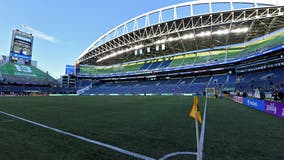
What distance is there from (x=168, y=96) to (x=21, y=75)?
54.1 m

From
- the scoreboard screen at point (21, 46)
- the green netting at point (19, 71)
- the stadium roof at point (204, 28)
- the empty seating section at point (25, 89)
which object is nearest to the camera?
the stadium roof at point (204, 28)

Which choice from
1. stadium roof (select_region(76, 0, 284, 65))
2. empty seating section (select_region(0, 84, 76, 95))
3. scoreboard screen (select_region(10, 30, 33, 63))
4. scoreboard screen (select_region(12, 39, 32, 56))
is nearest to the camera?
stadium roof (select_region(76, 0, 284, 65))

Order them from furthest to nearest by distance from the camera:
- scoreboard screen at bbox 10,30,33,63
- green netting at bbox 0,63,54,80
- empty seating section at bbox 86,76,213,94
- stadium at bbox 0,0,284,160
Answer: green netting at bbox 0,63,54,80 < scoreboard screen at bbox 10,30,33,63 < empty seating section at bbox 86,76,213,94 < stadium at bbox 0,0,284,160

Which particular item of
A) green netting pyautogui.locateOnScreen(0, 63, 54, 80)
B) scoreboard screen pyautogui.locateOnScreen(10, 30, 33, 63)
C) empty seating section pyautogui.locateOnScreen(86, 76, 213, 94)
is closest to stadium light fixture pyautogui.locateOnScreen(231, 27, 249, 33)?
empty seating section pyautogui.locateOnScreen(86, 76, 213, 94)

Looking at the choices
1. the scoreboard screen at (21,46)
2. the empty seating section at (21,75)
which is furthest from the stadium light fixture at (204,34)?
the empty seating section at (21,75)

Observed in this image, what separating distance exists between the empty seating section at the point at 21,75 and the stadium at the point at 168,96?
0.29 m

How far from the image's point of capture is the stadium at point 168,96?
313cm

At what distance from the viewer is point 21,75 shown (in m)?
52.4

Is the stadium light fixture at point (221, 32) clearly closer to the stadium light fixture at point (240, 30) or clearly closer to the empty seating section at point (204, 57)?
the stadium light fixture at point (240, 30)

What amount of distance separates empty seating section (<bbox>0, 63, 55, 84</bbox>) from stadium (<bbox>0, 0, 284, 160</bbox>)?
0.96 ft

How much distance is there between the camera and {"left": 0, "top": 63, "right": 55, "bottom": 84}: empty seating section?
49469 millimetres

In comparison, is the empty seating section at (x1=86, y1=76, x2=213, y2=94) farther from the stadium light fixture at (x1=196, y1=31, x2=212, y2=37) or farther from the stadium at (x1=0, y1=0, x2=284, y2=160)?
the stadium light fixture at (x1=196, y1=31, x2=212, y2=37)

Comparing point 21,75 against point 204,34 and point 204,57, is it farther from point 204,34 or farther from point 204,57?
point 204,57

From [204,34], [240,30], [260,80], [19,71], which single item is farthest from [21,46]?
[260,80]
